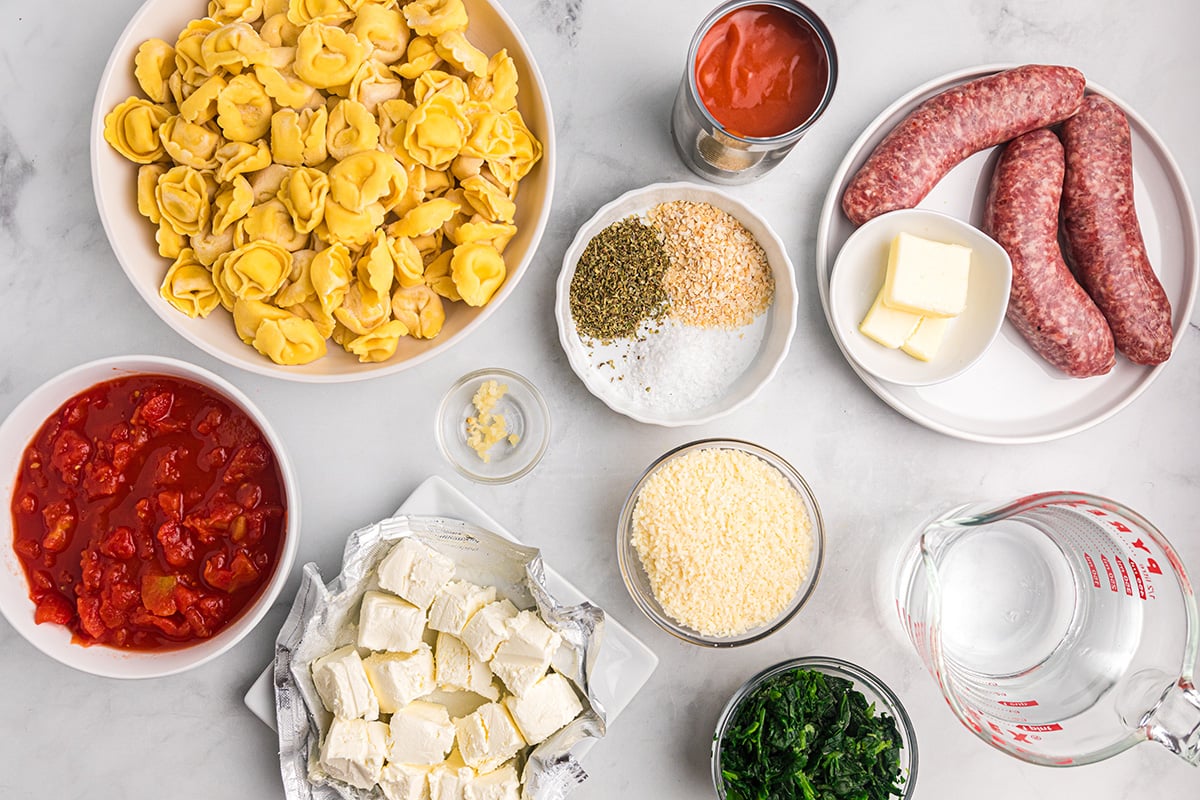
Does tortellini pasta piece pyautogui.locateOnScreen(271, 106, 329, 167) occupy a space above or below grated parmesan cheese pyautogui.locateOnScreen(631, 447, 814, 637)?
above


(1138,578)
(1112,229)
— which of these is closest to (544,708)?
(1138,578)

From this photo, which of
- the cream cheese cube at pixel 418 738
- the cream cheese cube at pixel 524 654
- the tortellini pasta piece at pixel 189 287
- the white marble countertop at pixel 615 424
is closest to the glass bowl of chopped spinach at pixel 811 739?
the white marble countertop at pixel 615 424

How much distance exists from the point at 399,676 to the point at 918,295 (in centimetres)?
128

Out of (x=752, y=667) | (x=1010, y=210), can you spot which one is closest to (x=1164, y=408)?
Answer: (x=1010, y=210)

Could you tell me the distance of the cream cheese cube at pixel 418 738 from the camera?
5.46 feet

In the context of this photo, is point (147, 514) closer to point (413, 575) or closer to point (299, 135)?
point (413, 575)

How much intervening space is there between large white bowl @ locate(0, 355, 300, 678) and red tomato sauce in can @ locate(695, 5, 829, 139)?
108 centimetres

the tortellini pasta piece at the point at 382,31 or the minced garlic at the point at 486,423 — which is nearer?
the tortellini pasta piece at the point at 382,31

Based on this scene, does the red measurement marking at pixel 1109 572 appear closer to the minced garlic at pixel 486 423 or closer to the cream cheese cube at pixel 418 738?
the minced garlic at pixel 486 423

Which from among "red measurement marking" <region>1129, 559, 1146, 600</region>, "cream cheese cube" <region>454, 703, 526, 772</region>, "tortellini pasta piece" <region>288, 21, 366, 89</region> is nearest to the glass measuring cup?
"red measurement marking" <region>1129, 559, 1146, 600</region>

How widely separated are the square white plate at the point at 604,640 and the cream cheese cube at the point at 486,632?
0.59 ft

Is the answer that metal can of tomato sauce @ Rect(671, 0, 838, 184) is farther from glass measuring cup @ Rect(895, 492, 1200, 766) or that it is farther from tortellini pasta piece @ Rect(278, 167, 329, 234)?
glass measuring cup @ Rect(895, 492, 1200, 766)

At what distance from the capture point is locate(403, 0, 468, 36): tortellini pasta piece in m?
1.59

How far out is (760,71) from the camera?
1.71m
